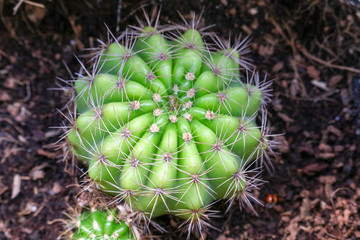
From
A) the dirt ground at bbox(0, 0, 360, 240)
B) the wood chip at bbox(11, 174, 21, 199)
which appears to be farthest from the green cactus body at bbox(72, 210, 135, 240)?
the wood chip at bbox(11, 174, 21, 199)

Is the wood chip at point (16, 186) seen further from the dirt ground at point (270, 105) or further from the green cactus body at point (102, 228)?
the green cactus body at point (102, 228)

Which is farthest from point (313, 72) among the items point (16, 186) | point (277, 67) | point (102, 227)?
point (16, 186)

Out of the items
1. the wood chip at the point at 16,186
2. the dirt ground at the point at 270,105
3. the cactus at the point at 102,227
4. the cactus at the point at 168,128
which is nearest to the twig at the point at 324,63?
the dirt ground at the point at 270,105

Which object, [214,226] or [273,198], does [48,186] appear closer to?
[214,226]

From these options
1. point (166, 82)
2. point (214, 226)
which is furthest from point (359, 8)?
point (214, 226)

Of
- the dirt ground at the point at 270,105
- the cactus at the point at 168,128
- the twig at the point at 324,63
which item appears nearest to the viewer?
the cactus at the point at 168,128

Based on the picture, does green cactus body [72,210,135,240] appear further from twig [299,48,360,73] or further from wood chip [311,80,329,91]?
twig [299,48,360,73]
